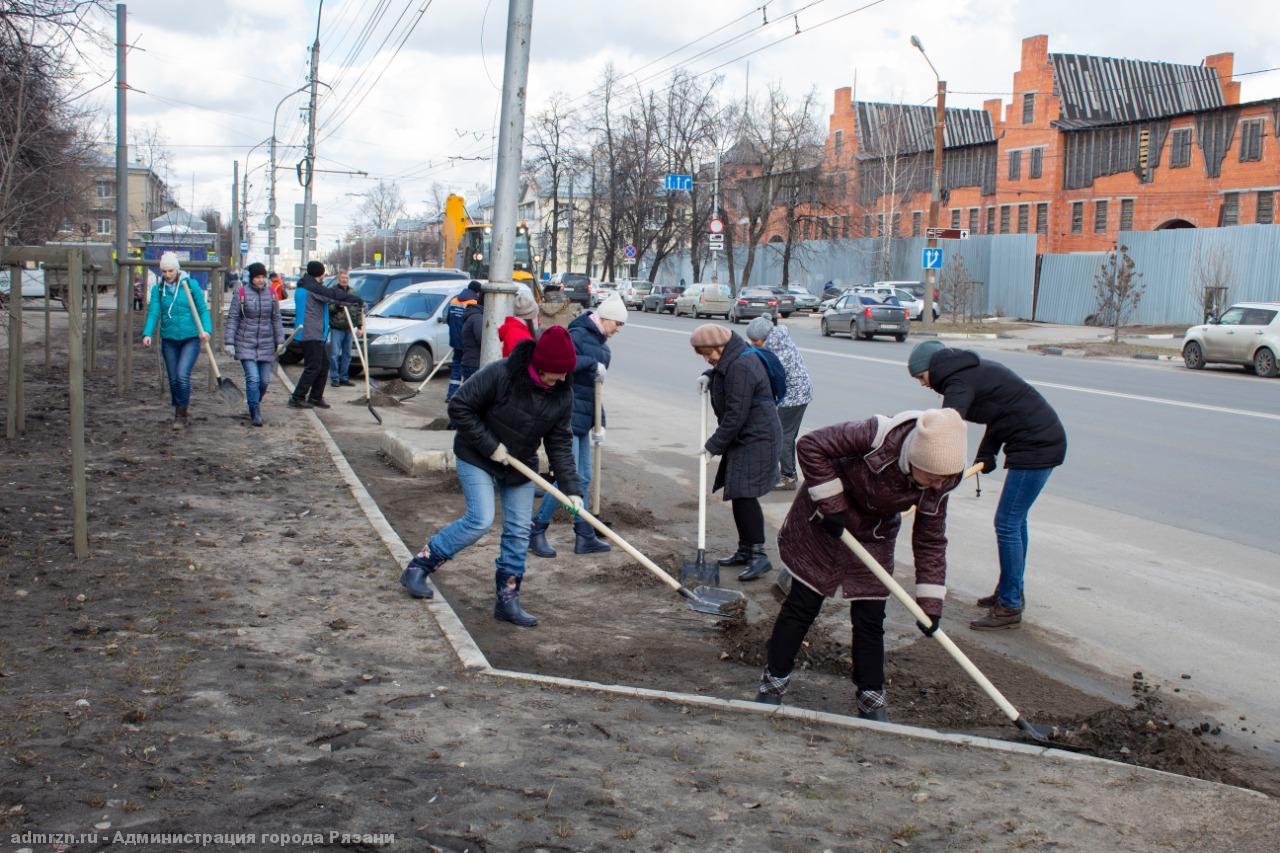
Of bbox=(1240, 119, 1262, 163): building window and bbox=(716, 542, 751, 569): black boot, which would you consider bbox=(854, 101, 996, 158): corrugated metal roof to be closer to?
bbox=(1240, 119, 1262, 163): building window

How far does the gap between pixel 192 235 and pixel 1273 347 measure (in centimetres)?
4112

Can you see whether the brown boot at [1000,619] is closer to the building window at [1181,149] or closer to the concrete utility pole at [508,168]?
the concrete utility pole at [508,168]

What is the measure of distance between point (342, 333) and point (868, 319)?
17.9m

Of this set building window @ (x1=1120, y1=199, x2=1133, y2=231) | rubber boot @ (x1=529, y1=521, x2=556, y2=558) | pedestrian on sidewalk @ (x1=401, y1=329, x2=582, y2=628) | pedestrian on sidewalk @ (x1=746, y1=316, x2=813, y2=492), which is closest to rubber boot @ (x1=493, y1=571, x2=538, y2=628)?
pedestrian on sidewalk @ (x1=401, y1=329, x2=582, y2=628)

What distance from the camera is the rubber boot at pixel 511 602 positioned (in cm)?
599

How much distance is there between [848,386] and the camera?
18281mm

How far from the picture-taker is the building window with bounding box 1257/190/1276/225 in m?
41.7

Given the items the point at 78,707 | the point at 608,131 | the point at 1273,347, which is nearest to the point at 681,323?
the point at 1273,347

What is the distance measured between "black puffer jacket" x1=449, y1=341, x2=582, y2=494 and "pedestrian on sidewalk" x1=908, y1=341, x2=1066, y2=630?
72.9 inches

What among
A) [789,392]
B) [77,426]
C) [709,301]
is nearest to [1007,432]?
[789,392]

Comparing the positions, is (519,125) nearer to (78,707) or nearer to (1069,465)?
(1069,465)

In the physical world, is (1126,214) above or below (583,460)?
above

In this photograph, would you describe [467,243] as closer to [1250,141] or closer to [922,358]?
[1250,141]

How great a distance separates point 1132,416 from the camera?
14914 millimetres
